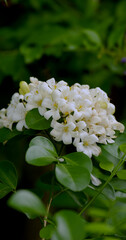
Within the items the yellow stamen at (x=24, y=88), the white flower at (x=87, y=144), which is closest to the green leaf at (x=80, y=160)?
the white flower at (x=87, y=144)

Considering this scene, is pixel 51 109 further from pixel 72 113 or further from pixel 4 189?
pixel 4 189

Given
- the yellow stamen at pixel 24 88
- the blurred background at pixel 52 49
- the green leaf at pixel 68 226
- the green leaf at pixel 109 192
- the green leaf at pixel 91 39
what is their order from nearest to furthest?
the green leaf at pixel 68 226 → the green leaf at pixel 109 192 → the yellow stamen at pixel 24 88 → the green leaf at pixel 91 39 → the blurred background at pixel 52 49

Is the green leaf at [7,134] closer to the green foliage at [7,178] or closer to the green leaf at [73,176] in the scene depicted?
the green foliage at [7,178]

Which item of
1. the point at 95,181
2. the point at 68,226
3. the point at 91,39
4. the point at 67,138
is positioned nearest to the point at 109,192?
the point at 95,181

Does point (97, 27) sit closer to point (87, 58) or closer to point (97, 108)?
point (87, 58)

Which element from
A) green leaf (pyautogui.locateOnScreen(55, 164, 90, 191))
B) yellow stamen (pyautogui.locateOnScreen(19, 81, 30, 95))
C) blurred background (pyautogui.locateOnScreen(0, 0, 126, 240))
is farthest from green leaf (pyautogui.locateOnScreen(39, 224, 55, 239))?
blurred background (pyautogui.locateOnScreen(0, 0, 126, 240))

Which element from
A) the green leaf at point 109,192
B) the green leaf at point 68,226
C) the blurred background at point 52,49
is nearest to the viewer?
the green leaf at point 68,226
